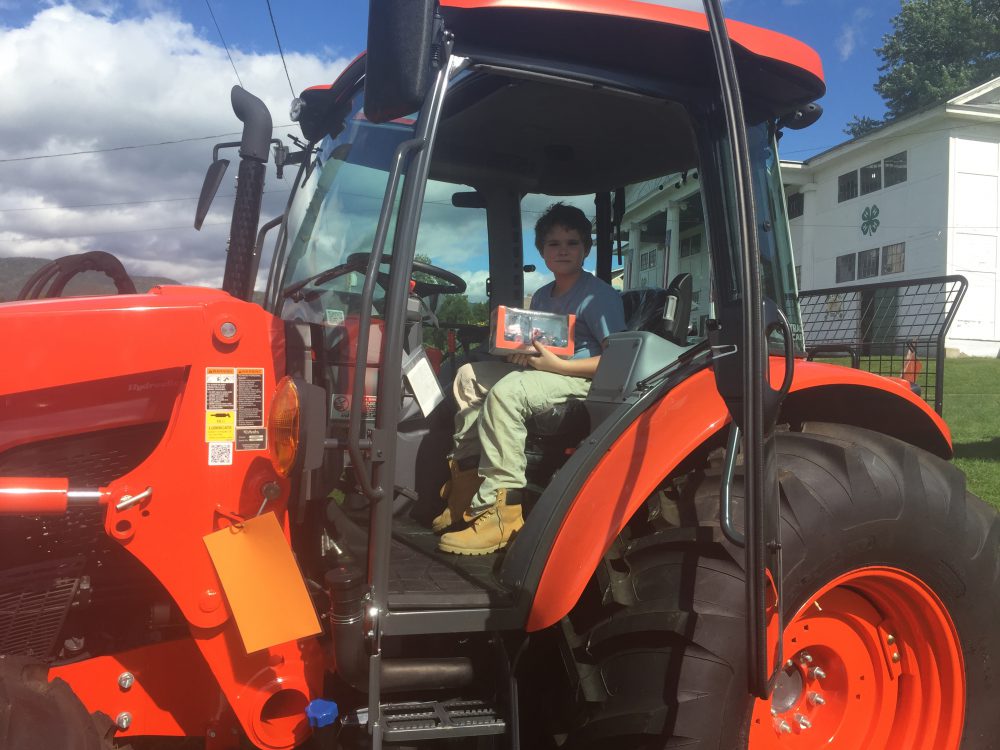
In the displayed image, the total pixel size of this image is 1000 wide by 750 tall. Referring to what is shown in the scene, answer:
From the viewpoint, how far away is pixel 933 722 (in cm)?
236

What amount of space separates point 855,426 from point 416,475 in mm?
1376

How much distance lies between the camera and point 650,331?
8.47 ft

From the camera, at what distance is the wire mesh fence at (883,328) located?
3490mm

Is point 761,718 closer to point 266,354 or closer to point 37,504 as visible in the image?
point 266,354

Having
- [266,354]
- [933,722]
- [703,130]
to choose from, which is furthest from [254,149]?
[933,722]

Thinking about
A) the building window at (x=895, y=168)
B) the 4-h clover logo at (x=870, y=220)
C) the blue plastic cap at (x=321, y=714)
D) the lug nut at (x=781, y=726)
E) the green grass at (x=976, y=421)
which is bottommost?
the green grass at (x=976, y=421)

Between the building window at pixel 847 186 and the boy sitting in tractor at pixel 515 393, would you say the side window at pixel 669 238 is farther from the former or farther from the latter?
the building window at pixel 847 186

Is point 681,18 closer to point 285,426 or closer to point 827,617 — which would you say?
point 285,426

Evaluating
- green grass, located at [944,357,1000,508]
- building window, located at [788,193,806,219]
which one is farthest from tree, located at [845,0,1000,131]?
green grass, located at [944,357,1000,508]

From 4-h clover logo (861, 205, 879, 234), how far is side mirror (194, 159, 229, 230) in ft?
74.8

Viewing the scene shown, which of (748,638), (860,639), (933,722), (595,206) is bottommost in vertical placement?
(933,722)

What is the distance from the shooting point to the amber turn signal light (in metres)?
1.85

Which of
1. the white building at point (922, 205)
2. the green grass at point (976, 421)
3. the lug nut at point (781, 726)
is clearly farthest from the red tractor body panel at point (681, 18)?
the white building at point (922, 205)

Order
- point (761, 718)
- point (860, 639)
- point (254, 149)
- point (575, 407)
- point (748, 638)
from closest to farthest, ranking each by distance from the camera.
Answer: point (748, 638) → point (761, 718) → point (860, 639) → point (575, 407) → point (254, 149)
